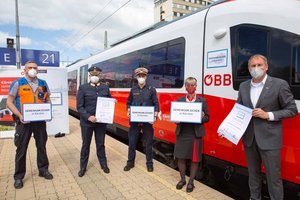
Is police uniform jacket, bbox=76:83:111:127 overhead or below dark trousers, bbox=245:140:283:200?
overhead

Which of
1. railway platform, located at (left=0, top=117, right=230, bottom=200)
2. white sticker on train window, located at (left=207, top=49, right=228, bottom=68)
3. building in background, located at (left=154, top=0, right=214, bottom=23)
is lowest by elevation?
railway platform, located at (left=0, top=117, right=230, bottom=200)

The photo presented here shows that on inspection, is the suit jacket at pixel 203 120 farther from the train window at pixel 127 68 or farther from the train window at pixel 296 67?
the train window at pixel 127 68

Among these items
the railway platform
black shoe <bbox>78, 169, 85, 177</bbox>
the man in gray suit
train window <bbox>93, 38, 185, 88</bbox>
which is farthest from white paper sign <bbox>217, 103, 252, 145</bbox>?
black shoe <bbox>78, 169, 85, 177</bbox>

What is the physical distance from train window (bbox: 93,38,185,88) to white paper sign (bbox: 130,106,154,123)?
0.79 metres

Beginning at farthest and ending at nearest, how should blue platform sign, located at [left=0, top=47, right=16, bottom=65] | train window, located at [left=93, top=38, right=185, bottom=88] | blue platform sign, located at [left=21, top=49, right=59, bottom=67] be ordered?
blue platform sign, located at [left=21, top=49, right=59, bottom=67]
blue platform sign, located at [left=0, top=47, right=16, bottom=65]
train window, located at [left=93, top=38, right=185, bottom=88]

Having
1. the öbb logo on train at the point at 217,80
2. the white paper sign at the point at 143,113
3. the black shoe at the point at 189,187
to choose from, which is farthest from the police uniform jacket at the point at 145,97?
the black shoe at the point at 189,187

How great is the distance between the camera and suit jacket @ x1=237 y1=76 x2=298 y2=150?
9.37ft

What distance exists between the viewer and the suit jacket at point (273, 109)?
2855 millimetres

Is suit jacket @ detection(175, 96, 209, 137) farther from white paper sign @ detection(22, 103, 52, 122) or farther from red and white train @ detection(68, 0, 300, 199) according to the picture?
white paper sign @ detection(22, 103, 52, 122)

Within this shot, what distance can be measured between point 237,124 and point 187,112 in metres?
0.79

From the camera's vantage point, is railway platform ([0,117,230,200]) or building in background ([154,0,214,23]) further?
building in background ([154,0,214,23])

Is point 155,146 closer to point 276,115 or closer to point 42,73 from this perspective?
point 276,115

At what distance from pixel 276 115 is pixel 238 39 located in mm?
1374

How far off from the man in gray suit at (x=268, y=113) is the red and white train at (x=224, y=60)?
0.35 metres
